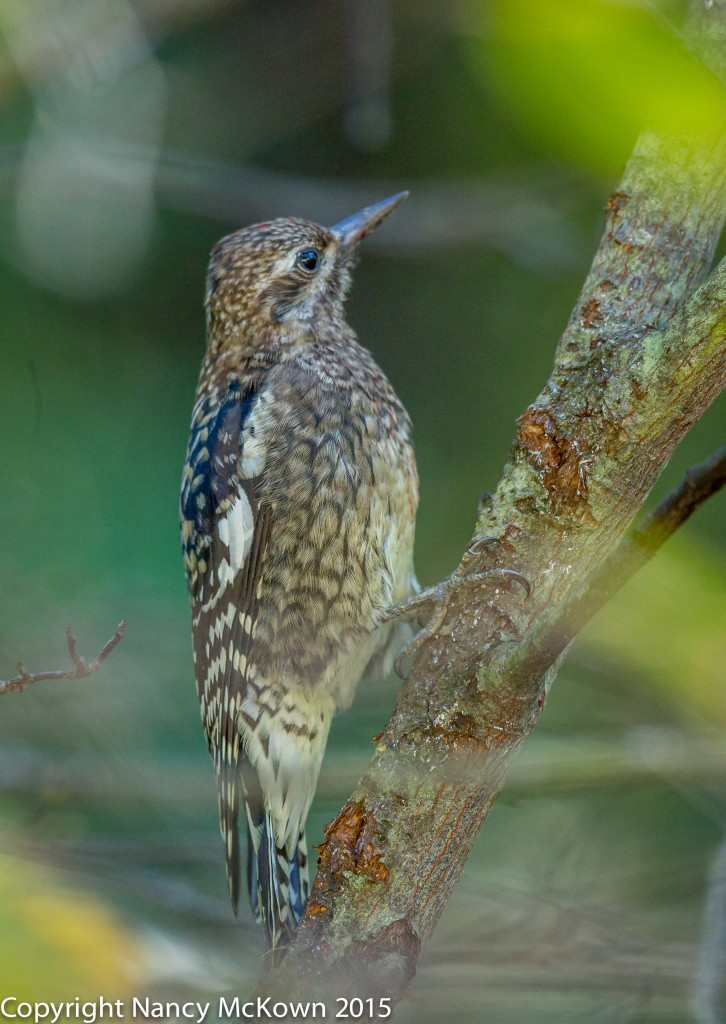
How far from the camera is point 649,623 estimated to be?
1362 millimetres

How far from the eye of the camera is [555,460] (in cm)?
158

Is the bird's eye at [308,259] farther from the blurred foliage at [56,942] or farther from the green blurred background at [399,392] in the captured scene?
the blurred foliage at [56,942]

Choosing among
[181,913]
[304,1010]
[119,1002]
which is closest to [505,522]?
[304,1010]

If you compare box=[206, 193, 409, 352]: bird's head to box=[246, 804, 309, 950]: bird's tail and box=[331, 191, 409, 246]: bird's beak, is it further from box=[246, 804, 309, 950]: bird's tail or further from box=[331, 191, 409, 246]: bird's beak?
box=[246, 804, 309, 950]: bird's tail

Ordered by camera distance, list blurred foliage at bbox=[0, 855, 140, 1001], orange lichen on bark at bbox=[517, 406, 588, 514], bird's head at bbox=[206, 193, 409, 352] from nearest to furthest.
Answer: blurred foliage at bbox=[0, 855, 140, 1001]
orange lichen on bark at bbox=[517, 406, 588, 514]
bird's head at bbox=[206, 193, 409, 352]

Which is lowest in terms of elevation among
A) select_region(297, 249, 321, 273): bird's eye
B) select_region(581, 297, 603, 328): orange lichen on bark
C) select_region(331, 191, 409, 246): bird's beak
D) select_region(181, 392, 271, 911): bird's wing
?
select_region(181, 392, 271, 911): bird's wing

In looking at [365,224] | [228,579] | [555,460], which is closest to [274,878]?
[228,579]

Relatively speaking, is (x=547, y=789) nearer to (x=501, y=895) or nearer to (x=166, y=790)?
(x=501, y=895)

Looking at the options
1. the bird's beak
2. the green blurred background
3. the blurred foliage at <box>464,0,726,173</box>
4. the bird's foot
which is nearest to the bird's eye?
the bird's beak

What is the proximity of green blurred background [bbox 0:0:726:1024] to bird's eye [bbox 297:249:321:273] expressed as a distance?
0.66 metres

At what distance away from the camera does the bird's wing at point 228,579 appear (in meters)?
2.38

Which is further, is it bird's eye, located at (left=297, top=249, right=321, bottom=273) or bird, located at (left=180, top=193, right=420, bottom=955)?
bird's eye, located at (left=297, top=249, right=321, bottom=273)

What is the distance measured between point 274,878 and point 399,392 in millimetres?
1989

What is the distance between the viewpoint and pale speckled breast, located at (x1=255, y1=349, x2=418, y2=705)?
2.36m
